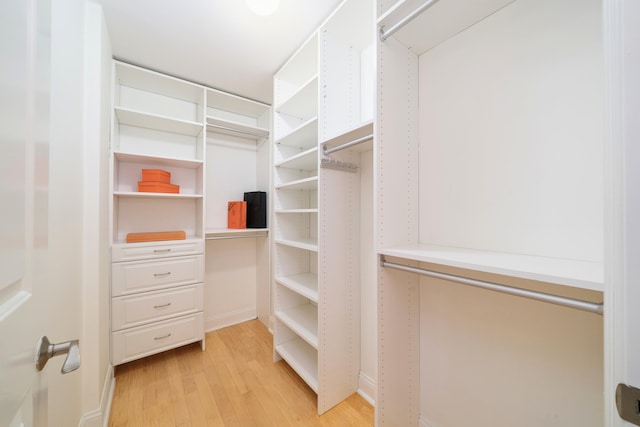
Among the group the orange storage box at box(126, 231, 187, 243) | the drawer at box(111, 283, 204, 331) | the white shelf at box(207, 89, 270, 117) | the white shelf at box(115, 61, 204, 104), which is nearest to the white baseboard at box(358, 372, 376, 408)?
the drawer at box(111, 283, 204, 331)

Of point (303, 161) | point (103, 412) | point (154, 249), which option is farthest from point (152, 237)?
point (303, 161)

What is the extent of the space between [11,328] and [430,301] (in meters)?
1.41

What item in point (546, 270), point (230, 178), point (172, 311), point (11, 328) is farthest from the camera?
point (230, 178)

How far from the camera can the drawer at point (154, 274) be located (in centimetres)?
176

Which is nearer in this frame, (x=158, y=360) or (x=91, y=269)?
(x=91, y=269)

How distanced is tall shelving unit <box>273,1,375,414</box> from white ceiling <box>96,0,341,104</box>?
0.12 m

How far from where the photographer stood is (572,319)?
0.83 meters

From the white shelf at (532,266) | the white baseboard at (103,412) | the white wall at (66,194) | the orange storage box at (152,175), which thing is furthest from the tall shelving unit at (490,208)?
the orange storage box at (152,175)

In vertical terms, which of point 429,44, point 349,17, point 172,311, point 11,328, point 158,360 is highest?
point 349,17

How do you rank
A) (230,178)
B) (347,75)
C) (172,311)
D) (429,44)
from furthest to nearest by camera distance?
(230,178) → (172,311) → (347,75) → (429,44)

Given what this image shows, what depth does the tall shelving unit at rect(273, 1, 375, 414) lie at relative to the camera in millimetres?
1474

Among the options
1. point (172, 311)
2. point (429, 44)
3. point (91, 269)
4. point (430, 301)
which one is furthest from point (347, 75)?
point (172, 311)

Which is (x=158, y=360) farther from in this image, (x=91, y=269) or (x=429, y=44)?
(x=429, y=44)

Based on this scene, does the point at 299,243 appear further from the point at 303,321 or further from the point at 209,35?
the point at 209,35
